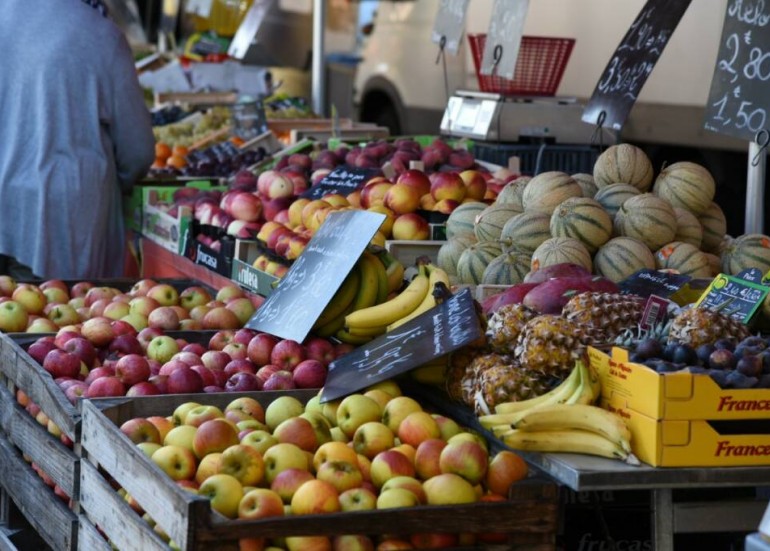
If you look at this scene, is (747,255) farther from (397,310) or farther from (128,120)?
(128,120)

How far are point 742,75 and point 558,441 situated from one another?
74.8 inches

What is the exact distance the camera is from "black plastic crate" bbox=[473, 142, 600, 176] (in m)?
6.20

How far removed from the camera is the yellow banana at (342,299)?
3643 mm

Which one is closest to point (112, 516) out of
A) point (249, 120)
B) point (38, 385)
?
point (38, 385)

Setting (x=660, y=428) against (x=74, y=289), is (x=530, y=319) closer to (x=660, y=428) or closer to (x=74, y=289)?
(x=660, y=428)

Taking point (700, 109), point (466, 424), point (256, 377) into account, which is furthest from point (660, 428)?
point (700, 109)

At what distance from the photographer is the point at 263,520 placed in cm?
227

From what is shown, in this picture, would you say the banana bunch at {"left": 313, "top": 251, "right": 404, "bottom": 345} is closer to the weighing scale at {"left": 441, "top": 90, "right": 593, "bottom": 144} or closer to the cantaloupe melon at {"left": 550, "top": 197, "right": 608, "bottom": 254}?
the cantaloupe melon at {"left": 550, "top": 197, "right": 608, "bottom": 254}

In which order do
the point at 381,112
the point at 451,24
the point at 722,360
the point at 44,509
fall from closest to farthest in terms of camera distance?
the point at 722,360 < the point at 44,509 < the point at 451,24 < the point at 381,112

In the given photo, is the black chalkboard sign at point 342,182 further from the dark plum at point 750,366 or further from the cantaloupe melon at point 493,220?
the dark plum at point 750,366

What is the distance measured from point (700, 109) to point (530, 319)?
4.09 meters

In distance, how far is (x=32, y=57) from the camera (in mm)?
5547

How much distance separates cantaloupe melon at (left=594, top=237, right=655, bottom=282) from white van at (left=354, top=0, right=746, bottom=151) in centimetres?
258

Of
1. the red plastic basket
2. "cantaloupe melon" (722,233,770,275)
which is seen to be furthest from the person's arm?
"cantaloupe melon" (722,233,770,275)
